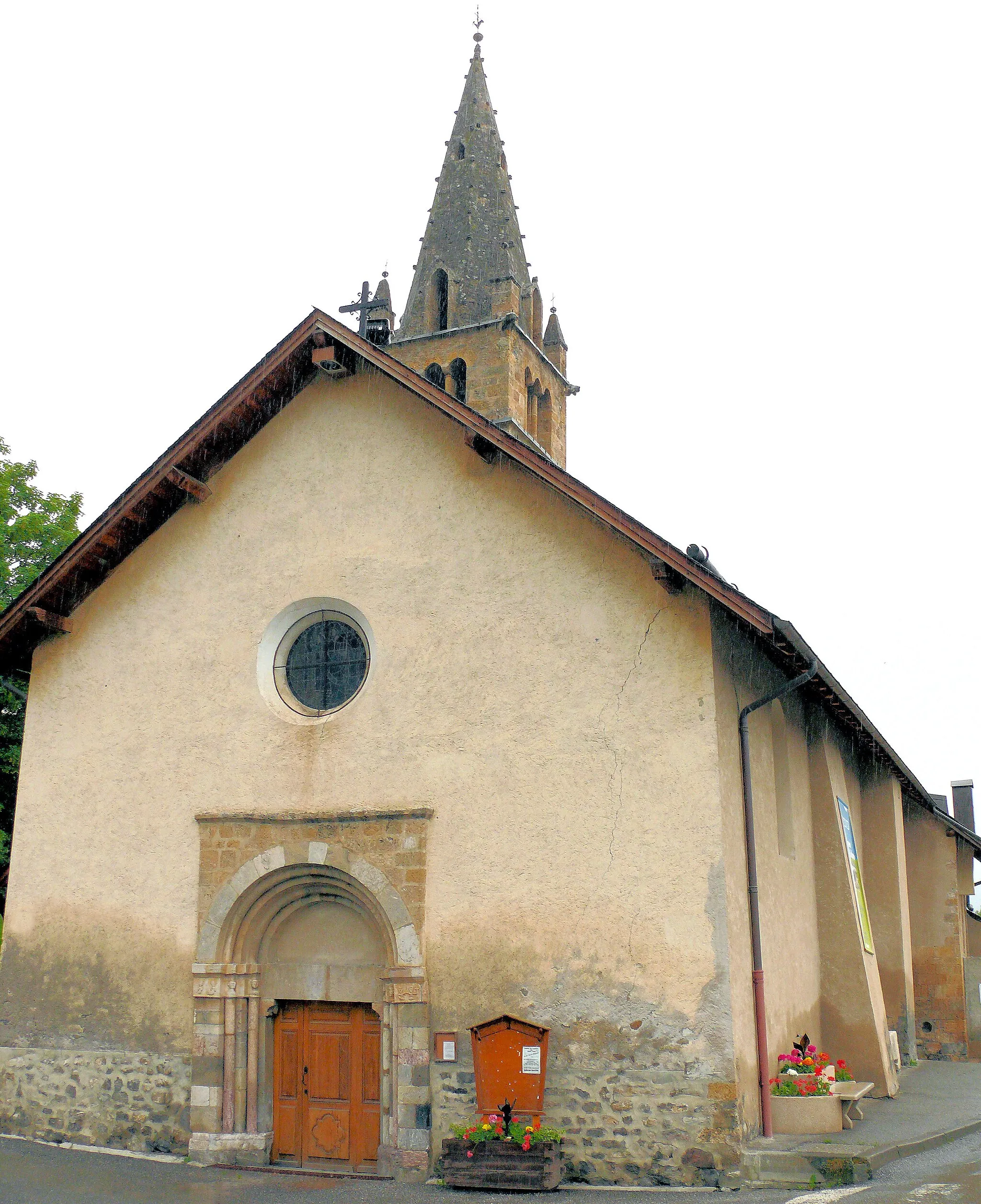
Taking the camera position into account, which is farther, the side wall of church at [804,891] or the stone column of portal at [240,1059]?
the stone column of portal at [240,1059]

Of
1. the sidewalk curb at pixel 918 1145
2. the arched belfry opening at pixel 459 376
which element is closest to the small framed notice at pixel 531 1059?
the sidewalk curb at pixel 918 1145

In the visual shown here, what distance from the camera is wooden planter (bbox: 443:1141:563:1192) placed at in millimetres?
10273

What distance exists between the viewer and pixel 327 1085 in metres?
12.4

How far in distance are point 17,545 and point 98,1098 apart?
Answer: 1104 cm

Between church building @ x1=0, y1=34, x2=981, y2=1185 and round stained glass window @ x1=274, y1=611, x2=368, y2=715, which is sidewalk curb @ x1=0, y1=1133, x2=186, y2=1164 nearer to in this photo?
church building @ x1=0, y1=34, x2=981, y2=1185

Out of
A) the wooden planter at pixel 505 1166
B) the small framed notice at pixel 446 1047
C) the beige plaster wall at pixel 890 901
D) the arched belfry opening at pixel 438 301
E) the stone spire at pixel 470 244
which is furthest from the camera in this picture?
the arched belfry opening at pixel 438 301

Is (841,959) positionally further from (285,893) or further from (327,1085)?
(285,893)

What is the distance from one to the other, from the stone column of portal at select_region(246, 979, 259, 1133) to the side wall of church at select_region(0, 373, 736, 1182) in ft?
2.10

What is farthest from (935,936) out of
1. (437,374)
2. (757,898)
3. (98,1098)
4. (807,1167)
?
(437,374)

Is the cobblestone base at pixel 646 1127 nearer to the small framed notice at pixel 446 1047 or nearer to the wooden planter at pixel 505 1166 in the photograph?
the wooden planter at pixel 505 1166

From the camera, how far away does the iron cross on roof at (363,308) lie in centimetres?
1386

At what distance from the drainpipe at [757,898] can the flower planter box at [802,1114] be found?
15 cm

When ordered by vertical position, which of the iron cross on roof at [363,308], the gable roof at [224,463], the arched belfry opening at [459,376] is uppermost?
the arched belfry opening at [459,376]

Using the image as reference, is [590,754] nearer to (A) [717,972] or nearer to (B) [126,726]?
(A) [717,972]
